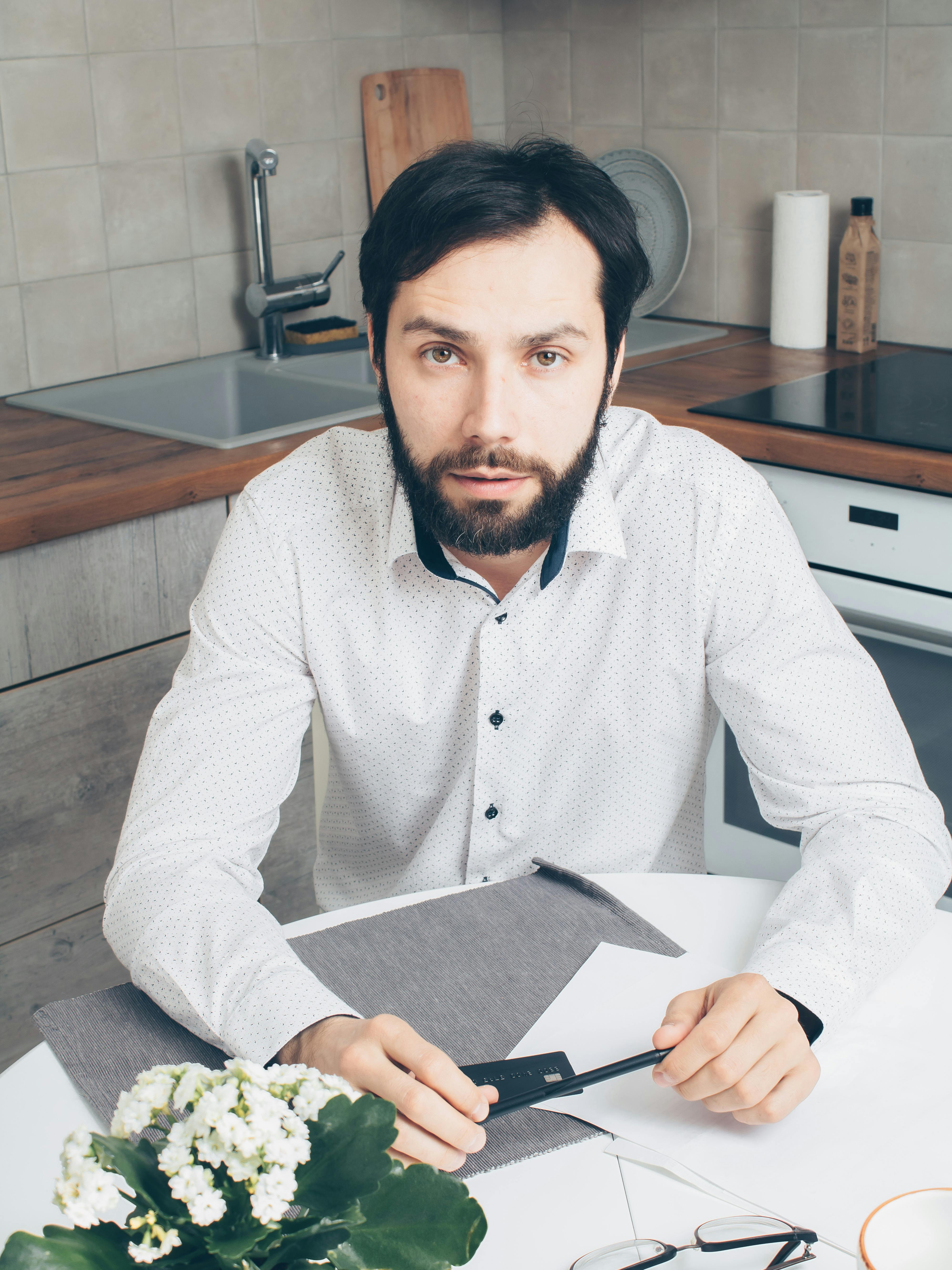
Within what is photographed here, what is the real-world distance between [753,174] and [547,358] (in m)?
1.57

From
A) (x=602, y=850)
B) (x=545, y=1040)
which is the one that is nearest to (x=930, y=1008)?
(x=545, y=1040)

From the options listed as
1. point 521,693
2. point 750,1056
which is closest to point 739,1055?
point 750,1056

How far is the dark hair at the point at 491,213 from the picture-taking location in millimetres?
1111

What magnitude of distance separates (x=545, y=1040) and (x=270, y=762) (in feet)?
1.29

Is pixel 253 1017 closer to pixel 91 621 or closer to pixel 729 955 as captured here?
pixel 729 955

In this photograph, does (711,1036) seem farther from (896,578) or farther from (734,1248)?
(896,578)

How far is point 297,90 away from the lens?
2490 millimetres

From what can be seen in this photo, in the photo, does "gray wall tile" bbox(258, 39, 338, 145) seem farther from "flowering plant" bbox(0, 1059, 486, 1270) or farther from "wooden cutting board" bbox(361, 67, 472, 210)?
"flowering plant" bbox(0, 1059, 486, 1270)

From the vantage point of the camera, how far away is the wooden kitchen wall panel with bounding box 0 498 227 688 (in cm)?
166

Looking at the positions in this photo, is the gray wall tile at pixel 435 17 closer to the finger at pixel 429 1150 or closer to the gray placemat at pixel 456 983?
the gray placemat at pixel 456 983

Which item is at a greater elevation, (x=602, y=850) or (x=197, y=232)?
(x=197, y=232)

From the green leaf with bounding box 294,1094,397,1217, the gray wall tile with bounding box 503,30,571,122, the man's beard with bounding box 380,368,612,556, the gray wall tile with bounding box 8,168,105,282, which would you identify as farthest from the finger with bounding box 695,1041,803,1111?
the gray wall tile with bounding box 503,30,571,122

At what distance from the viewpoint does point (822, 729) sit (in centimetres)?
110

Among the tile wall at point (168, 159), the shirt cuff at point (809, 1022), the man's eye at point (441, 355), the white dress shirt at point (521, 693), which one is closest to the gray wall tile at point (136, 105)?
the tile wall at point (168, 159)
